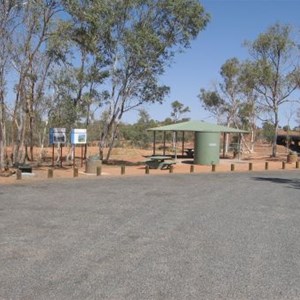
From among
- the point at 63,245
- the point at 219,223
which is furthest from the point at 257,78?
the point at 63,245

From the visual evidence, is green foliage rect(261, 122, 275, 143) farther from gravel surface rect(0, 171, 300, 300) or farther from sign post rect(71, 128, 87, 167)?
gravel surface rect(0, 171, 300, 300)

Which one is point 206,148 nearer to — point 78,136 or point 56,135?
point 78,136

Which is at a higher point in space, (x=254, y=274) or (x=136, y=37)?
(x=136, y=37)

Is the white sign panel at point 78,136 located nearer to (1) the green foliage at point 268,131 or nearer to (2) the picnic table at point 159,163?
(2) the picnic table at point 159,163

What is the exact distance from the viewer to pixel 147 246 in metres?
7.57

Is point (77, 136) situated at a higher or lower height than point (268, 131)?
lower

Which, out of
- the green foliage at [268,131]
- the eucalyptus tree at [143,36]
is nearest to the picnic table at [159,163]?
the eucalyptus tree at [143,36]

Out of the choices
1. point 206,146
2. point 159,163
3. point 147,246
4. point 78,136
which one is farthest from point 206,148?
point 147,246

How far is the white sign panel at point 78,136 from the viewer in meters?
23.4

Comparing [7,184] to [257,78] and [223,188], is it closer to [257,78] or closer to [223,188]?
[223,188]

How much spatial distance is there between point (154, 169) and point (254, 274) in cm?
1987

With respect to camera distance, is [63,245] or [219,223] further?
[219,223]

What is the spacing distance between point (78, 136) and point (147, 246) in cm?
1649

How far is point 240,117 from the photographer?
50.5 m
